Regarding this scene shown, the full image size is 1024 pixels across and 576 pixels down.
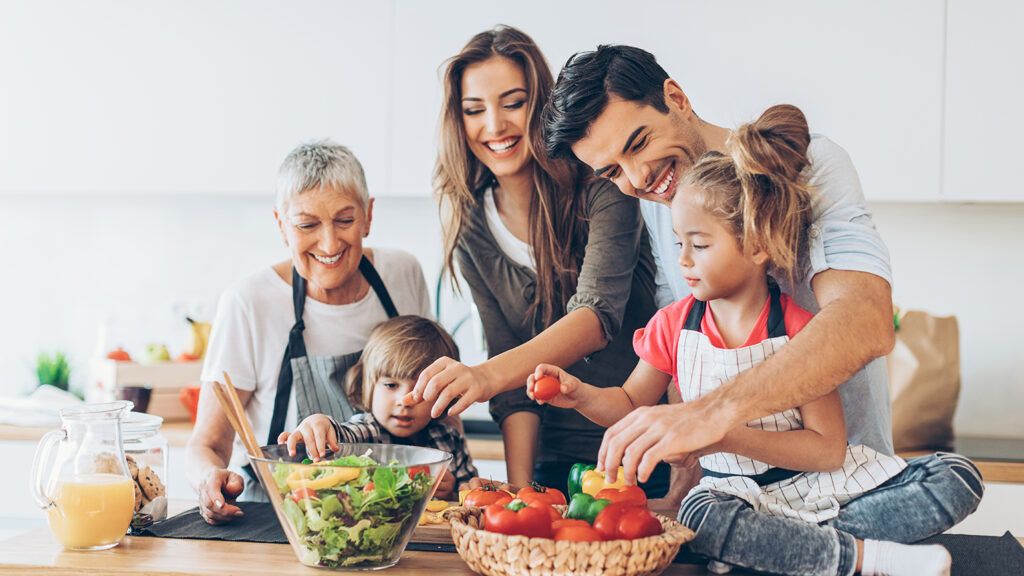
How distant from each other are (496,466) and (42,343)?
5.81 feet

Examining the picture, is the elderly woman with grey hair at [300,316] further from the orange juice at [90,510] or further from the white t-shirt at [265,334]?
the orange juice at [90,510]

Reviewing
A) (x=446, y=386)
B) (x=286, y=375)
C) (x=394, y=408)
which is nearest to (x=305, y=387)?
(x=286, y=375)

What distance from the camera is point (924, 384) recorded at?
9.20 ft

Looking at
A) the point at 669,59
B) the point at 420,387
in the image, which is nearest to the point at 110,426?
the point at 420,387

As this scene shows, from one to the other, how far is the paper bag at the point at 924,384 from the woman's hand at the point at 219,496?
184 centimetres

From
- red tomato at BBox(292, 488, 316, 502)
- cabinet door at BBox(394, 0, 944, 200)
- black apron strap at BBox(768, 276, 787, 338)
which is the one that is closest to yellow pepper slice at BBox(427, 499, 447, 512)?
red tomato at BBox(292, 488, 316, 502)

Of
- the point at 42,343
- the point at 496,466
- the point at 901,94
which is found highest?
the point at 901,94

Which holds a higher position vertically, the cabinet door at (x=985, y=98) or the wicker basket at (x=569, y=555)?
the cabinet door at (x=985, y=98)

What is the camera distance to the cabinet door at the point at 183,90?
9.87 feet

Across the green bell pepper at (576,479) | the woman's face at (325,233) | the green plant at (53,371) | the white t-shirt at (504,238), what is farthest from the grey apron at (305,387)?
the green plant at (53,371)

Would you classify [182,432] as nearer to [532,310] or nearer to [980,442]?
[532,310]

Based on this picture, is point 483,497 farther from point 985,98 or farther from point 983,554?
point 985,98

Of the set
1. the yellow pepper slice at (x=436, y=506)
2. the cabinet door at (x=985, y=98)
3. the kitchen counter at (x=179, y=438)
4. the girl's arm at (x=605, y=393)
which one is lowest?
the kitchen counter at (x=179, y=438)

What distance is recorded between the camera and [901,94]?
2.79 m
